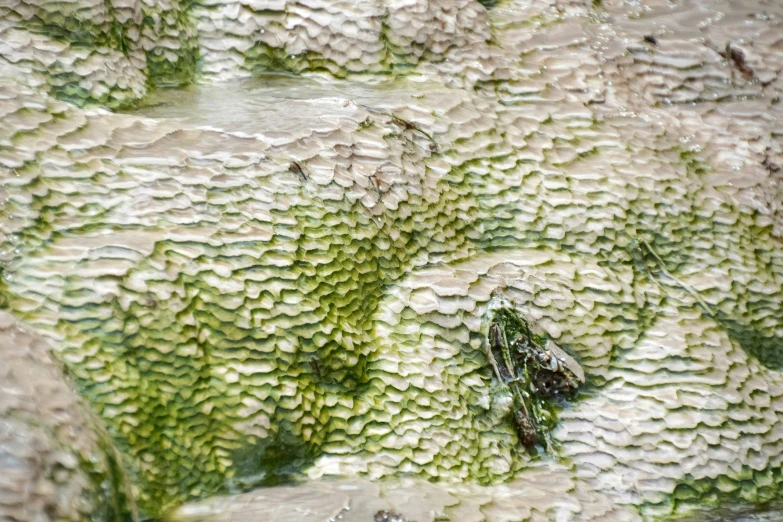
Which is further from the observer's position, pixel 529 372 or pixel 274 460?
pixel 529 372

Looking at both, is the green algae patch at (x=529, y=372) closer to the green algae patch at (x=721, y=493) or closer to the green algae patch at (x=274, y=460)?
the green algae patch at (x=721, y=493)

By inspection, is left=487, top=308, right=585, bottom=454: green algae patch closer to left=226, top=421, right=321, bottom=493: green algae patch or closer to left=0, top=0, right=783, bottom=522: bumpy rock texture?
left=0, top=0, right=783, bottom=522: bumpy rock texture

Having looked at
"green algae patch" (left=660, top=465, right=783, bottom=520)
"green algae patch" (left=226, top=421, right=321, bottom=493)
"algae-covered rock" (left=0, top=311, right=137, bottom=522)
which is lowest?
"green algae patch" (left=660, top=465, right=783, bottom=520)

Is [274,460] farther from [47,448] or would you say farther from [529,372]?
[529,372]

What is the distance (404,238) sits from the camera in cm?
259

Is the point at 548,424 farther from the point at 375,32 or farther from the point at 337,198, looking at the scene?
the point at 375,32

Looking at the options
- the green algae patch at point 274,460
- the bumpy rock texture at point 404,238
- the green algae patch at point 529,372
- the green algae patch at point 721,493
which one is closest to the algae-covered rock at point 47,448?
the bumpy rock texture at point 404,238

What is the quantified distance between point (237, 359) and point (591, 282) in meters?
1.21

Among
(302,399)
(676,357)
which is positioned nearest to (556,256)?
(676,357)

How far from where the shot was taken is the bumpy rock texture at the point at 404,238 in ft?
6.89

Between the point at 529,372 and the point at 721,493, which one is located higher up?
the point at 529,372

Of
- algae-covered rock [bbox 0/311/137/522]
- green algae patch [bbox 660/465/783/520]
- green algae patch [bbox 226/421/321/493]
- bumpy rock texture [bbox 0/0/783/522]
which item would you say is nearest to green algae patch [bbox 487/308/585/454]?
bumpy rock texture [bbox 0/0/783/522]

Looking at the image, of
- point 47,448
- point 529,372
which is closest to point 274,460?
point 47,448

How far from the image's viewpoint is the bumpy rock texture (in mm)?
2102
